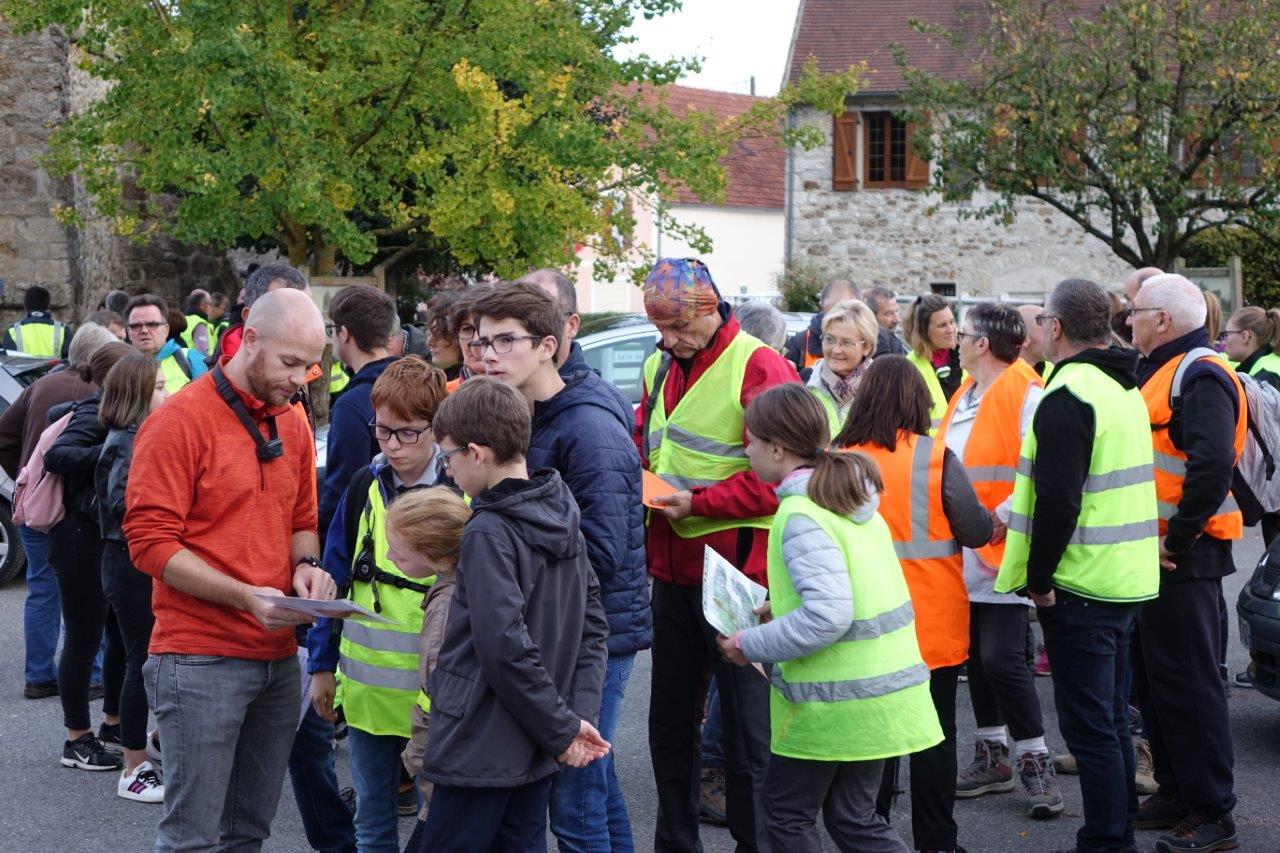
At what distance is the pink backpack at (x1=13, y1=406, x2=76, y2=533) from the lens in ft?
21.8

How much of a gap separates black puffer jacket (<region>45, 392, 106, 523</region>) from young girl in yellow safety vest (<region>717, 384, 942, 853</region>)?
12.0ft

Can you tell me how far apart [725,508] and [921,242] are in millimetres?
24437

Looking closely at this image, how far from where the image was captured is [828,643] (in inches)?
157

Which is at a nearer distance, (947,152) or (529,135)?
(529,135)

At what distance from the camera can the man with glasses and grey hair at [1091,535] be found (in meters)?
4.90

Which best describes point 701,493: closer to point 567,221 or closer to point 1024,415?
point 1024,415

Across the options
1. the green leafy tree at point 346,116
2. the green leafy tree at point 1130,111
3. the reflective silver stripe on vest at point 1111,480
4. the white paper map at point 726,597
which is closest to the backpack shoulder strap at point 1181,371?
the reflective silver stripe on vest at point 1111,480

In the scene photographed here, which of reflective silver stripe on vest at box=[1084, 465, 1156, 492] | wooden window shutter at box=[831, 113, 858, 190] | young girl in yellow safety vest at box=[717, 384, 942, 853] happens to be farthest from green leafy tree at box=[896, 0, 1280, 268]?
young girl in yellow safety vest at box=[717, 384, 942, 853]

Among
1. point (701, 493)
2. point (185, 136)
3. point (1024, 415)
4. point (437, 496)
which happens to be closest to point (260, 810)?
point (437, 496)

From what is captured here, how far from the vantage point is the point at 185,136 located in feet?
47.8

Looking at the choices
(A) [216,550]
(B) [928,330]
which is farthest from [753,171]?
(A) [216,550]

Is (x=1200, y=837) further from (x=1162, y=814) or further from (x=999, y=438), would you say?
(x=999, y=438)

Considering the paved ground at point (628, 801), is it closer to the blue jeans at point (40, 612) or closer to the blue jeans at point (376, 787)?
the blue jeans at point (40, 612)

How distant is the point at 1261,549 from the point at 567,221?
7.73 metres
